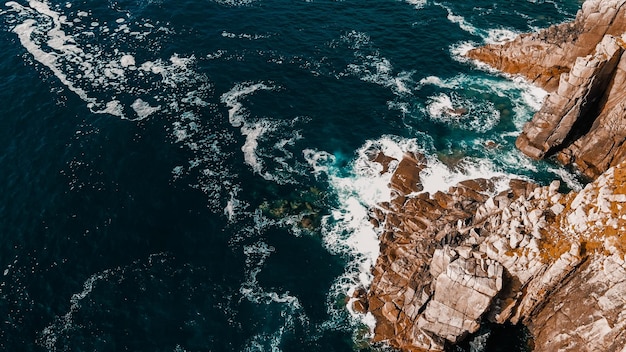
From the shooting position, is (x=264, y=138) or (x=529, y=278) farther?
(x=264, y=138)

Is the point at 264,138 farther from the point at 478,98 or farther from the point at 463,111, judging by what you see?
the point at 478,98

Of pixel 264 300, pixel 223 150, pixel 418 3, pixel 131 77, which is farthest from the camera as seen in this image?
pixel 418 3

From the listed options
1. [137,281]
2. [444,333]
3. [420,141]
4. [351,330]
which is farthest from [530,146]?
[137,281]

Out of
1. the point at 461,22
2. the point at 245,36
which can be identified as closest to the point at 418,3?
the point at 461,22

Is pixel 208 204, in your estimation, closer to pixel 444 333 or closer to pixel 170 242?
pixel 170 242

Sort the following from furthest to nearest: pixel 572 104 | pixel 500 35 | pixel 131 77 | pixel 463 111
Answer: pixel 500 35 < pixel 131 77 < pixel 463 111 < pixel 572 104

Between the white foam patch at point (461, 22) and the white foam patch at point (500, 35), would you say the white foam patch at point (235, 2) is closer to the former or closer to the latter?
the white foam patch at point (461, 22)

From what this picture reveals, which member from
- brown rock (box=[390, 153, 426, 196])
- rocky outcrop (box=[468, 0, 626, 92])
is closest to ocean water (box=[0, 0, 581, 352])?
brown rock (box=[390, 153, 426, 196])
